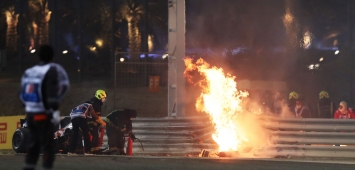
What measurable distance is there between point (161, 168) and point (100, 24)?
74.7 feet

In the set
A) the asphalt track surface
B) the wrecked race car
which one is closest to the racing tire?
the wrecked race car

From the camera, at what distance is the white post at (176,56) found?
13.9 meters

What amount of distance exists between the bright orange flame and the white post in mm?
445

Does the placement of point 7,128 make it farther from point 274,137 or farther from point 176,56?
point 274,137

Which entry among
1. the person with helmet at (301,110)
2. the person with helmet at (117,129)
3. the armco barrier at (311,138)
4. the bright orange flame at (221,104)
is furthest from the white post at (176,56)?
the person with helmet at (301,110)

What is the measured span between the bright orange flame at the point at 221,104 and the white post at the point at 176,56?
0.44 metres

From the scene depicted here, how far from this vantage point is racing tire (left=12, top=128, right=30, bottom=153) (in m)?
13.3

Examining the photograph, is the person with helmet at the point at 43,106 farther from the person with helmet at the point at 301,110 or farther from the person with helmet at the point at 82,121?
the person with helmet at the point at 301,110

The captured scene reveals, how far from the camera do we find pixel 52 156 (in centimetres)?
628

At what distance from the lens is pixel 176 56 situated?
45.9ft

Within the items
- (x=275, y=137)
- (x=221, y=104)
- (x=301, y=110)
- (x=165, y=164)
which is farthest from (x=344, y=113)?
(x=165, y=164)

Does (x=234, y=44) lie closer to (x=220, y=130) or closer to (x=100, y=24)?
(x=220, y=130)

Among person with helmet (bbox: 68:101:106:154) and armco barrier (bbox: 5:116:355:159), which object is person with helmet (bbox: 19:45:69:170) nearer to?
person with helmet (bbox: 68:101:106:154)

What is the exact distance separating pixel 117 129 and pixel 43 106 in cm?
633
